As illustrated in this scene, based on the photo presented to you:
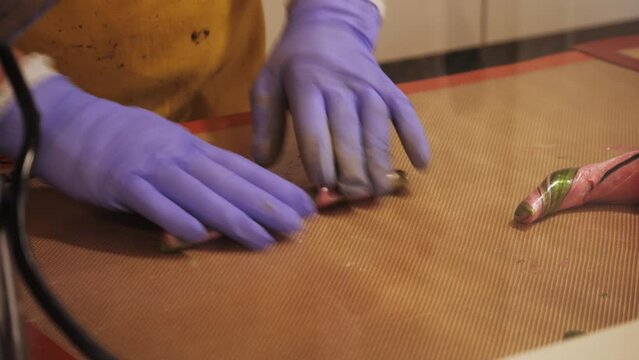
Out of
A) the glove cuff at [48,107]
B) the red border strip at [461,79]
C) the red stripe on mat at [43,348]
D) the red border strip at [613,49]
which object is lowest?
the red border strip at [613,49]

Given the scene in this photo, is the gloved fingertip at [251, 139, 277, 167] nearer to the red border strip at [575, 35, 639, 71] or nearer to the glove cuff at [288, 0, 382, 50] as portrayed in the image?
the glove cuff at [288, 0, 382, 50]

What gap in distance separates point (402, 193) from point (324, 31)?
18 cm

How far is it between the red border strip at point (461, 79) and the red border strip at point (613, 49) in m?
0.01

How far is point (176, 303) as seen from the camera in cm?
44

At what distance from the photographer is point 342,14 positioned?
690 millimetres

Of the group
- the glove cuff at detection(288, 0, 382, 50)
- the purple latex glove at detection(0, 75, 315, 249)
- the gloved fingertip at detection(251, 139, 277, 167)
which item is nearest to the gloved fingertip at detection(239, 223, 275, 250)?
the purple latex glove at detection(0, 75, 315, 249)

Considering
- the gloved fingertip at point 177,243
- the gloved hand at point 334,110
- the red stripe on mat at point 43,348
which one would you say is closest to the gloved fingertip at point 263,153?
the gloved hand at point 334,110

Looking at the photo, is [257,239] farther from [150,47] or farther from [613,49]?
[613,49]

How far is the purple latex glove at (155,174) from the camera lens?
1.63 feet

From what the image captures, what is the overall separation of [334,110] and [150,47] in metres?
0.24

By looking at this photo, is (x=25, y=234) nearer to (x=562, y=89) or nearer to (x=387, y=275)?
(x=387, y=275)

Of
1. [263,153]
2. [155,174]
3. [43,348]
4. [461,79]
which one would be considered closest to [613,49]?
[461,79]

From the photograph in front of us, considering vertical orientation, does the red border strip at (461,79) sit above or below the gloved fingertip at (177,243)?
below

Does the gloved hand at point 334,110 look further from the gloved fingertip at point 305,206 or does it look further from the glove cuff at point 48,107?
the glove cuff at point 48,107
